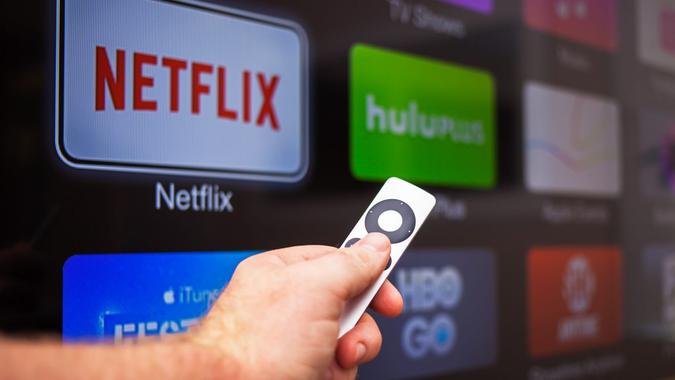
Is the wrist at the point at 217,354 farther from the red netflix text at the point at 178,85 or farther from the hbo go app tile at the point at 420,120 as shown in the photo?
the hbo go app tile at the point at 420,120

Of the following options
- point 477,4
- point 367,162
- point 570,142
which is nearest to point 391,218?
point 367,162

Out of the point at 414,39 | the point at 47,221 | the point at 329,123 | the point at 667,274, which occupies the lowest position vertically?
the point at 667,274

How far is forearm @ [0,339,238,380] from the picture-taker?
46 cm

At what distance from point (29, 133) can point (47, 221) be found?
8 centimetres

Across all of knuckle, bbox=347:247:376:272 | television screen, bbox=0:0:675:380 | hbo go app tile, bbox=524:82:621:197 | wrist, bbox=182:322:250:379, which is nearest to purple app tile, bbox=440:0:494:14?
television screen, bbox=0:0:675:380

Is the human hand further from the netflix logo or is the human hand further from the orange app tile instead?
the orange app tile

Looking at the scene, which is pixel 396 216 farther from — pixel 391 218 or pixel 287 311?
pixel 287 311

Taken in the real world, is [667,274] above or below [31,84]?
below

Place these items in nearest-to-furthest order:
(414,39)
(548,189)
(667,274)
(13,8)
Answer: (13,8) → (414,39) → (548,189) → (667,274)

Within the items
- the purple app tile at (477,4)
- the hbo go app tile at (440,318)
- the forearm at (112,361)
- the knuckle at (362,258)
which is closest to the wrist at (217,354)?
the forearm at (112,361)

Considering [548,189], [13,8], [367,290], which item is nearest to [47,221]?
[13,8]

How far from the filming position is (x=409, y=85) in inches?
40.2

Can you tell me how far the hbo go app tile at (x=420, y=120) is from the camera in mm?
962

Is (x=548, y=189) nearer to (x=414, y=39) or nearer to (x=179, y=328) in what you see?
(x=414, y=39)
